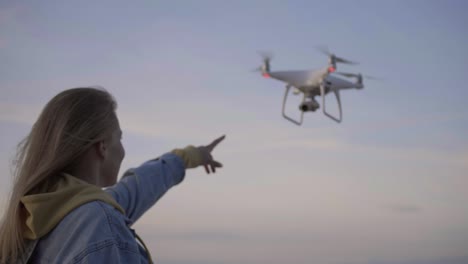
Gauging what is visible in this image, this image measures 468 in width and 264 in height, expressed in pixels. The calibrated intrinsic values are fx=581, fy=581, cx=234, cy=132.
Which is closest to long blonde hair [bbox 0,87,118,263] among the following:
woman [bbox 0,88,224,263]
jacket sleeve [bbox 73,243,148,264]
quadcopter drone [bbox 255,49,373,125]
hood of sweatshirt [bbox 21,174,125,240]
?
woman [bbox 0,88,224,263]

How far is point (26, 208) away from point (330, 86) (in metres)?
36.6

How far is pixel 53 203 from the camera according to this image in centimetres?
196

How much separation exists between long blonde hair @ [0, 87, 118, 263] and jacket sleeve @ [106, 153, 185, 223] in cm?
126

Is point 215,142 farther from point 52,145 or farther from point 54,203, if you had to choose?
point 54,203

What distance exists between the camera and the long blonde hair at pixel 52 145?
6.74 ft

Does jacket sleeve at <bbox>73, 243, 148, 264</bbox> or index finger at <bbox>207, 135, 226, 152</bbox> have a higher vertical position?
jacket sleeve at <bbox>73, 243, 148, 264</bbox>

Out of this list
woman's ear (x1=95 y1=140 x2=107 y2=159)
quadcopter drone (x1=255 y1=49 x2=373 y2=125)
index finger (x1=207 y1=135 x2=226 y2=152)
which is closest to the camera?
woman's ear (x1=95 y1=140 x2=107 y2=159)

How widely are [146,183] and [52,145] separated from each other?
1.56 m

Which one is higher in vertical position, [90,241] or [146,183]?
[90,241]

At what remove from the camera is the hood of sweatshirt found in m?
1.94

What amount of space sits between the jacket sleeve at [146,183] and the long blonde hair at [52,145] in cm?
126

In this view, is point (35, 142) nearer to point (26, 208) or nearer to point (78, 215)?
point (26, 208)

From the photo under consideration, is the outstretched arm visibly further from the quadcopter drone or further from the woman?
the quadcopter drone

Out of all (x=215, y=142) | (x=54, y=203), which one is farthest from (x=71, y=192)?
(x=215, y=142)
